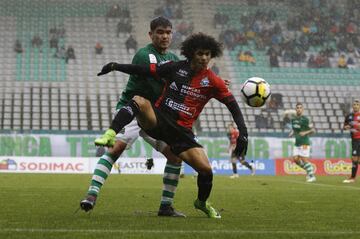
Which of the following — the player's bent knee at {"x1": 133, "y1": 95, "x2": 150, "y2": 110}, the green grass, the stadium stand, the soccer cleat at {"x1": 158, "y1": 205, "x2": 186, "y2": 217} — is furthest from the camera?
the stadium stand

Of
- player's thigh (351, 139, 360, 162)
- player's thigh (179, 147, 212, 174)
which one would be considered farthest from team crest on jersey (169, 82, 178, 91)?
player's thigh (351, 139, 360, 162)

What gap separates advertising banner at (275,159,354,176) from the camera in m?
30.1

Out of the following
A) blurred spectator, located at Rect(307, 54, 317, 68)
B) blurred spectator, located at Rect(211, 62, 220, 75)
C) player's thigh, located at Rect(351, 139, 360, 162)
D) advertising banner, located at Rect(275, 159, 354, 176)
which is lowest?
advertising banner, located at Rect(275, 159, 354, 176)

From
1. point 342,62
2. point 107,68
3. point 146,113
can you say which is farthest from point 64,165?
point 107,68

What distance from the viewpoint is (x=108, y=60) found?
36.8 m

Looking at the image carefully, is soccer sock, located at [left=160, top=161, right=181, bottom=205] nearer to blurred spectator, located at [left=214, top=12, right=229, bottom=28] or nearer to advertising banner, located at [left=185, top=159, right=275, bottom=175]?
advertising banner, located at [left=185, top=159, right=275, bottom=175]

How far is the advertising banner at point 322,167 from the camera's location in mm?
30109

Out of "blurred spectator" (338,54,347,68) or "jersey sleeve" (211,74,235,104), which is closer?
"jersey sleeve" (211,74,235,104)

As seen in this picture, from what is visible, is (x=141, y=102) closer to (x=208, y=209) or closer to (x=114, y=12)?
(x=208, y=209)

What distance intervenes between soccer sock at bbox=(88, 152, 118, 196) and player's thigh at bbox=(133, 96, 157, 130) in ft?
2.11

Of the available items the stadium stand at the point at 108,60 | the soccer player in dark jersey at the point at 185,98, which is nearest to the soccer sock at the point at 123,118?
the soccer player in dark jersey at the point at 185,98

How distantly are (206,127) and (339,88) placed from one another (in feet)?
25.5

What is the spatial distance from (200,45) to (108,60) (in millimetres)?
29512

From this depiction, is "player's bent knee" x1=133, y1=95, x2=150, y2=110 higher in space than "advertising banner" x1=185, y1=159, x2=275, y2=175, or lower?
higher
